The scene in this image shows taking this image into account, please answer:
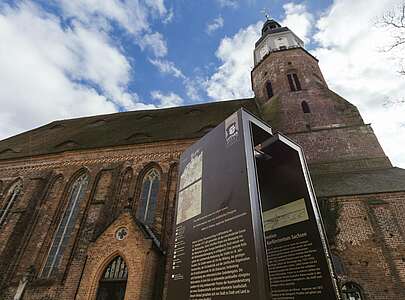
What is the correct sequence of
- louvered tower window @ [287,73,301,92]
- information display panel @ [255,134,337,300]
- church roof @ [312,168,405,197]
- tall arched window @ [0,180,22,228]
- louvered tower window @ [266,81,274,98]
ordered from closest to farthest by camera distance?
1. information display panel @ [255,134,337,300]
2. church roof @ [312,168,405,197]
3. tall arched window @ [0,180,22,228]
4. louvered tower window @ [287,73,301,92]
5. louvered tower window @ [266,81,274,98]

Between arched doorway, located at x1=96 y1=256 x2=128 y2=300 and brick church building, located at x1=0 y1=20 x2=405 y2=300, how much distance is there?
1.4 inches

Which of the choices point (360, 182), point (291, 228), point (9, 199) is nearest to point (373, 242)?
point (360, 182)

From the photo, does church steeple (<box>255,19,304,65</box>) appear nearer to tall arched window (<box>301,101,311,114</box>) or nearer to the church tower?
the church tower

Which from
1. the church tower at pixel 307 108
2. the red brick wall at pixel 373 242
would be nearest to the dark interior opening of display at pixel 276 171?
the red brick wall at pixel 373 242

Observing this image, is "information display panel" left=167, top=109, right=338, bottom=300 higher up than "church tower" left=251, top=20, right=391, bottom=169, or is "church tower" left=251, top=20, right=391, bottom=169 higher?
"church tower" left=251, top=20, right=391, bottom=169

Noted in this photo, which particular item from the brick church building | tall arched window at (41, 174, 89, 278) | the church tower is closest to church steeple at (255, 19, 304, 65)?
the church tower

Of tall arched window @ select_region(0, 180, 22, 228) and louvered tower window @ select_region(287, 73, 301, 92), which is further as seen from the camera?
louvered tower window @ select_region(287, 73, 301, 92)

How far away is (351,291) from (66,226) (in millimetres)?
12259

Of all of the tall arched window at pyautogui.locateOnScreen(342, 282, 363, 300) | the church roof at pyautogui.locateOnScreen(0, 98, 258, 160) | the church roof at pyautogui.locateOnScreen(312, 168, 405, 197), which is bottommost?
the tall arched window at pyautogui.locateOnScreen(342, 282, 363, 300)

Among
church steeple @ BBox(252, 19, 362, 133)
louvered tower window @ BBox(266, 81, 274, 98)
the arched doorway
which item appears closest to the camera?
the arched doorway

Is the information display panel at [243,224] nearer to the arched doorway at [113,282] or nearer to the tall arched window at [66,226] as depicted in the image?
the arched doorway at [113,282]

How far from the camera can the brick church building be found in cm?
882

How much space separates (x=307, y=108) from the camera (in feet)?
51.7

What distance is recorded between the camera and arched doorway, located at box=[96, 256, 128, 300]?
912cm
